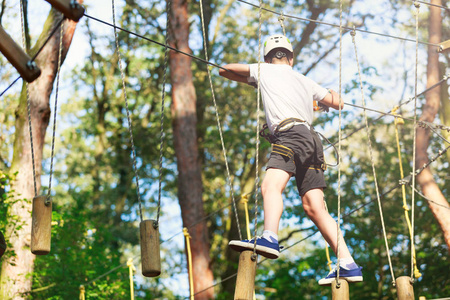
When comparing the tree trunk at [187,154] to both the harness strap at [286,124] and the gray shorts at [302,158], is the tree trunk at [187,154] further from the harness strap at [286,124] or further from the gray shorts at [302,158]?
the harness strap at [286,124]

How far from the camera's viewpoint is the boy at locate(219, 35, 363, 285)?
10.5 ft

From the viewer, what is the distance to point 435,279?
10047 mm

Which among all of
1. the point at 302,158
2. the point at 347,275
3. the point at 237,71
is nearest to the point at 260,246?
the point at 347,275

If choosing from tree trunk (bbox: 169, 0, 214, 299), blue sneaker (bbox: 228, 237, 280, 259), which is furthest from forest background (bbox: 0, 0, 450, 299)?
blue sneaker (bbox: 228, 237, 280, 259)

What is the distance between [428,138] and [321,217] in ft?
17.8

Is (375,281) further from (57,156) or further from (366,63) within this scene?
(57,156)

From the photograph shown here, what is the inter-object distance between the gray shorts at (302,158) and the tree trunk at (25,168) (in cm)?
338

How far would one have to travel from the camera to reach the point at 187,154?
28.8 ft

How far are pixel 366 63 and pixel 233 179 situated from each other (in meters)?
3.56

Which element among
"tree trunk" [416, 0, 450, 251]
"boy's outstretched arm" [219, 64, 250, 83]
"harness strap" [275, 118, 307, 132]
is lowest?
"harness strap" [275, 118, 307, 132]

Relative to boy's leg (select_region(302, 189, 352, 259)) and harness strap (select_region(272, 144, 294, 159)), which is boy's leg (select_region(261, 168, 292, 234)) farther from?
boy's leg (select_region(302, 189, 352, 259))

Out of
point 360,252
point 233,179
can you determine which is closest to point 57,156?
point 233,179

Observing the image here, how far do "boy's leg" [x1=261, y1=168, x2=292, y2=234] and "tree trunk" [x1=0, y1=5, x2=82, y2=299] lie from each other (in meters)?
3.41

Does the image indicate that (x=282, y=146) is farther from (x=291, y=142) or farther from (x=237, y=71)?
(x=237, y=71)
